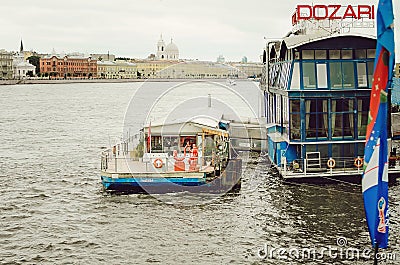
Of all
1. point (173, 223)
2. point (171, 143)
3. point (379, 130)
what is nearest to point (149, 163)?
point (171, 143)

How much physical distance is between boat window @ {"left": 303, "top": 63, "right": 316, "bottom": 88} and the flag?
15938 millimetres

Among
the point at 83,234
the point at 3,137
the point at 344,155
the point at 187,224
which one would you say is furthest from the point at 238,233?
the point at 3,137

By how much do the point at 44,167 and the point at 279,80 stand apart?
14080 millimetres

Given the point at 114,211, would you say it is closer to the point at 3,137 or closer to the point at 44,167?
the point at 44,167

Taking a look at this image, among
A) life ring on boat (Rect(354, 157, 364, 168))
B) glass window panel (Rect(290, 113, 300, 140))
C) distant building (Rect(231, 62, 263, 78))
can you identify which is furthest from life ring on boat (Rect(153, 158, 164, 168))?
distant building (Rect(231, 62, 263, 78))

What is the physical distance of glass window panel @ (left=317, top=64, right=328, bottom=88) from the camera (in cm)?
2567

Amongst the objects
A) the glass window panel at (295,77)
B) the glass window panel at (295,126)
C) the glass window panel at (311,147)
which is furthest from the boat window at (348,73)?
the glass window panel at (311,147)

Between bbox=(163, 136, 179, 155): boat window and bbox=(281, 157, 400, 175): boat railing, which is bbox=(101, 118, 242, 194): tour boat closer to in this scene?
bbox=(163, 136, 179, 155): boat window

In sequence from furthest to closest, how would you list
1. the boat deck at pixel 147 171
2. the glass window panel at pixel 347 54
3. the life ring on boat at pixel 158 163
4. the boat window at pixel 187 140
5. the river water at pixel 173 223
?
the boat window at pixel 187 140
the glass window panel at pixel 347 54
the life ring on boat at pixel 158 163
the boat deck at pixel 147 171
the river water at pixel 173 223

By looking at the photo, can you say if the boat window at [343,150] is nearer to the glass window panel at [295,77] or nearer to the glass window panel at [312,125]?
the glass window panel at [312,125]

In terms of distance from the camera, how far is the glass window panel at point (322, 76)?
84.2 ft

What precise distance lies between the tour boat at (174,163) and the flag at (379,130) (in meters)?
14.5

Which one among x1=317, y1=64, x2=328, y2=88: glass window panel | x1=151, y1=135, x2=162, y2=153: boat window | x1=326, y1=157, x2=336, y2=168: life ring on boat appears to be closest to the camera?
x1=326, y1=157, x2=336, y2=168: life ring on boat

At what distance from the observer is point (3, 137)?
162ft
